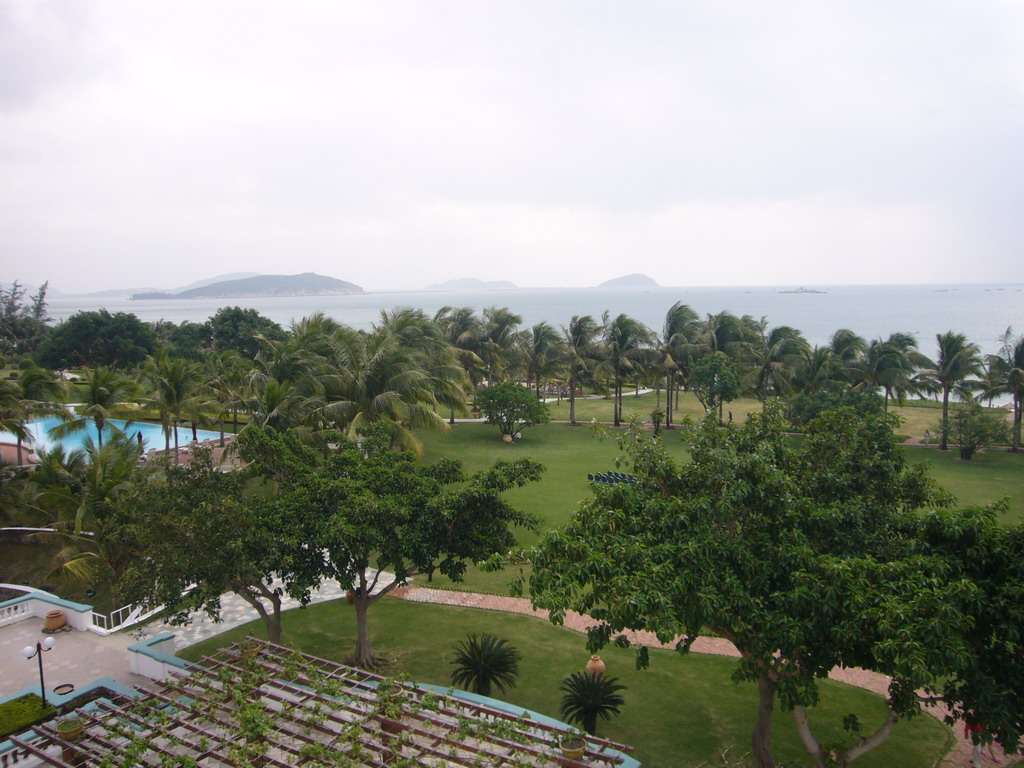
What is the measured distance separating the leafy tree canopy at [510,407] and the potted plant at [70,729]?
22577 millimetres

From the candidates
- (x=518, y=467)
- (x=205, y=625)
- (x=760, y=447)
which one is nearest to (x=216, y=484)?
(x=205, y=625)

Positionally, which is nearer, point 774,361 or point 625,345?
point 774,361

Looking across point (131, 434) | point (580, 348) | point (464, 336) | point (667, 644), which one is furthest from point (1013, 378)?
point (131, 434)

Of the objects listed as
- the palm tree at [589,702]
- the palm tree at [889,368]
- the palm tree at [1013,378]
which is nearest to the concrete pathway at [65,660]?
the palm tree at [589,702]

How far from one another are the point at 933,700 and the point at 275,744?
768 centimetres

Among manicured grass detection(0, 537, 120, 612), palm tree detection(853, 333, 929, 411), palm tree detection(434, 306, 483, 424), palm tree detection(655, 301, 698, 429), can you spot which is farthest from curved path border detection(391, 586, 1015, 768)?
palm tree detection(853, 333, 929, 411)

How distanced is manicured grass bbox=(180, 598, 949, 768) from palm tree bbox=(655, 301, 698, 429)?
71.2 ft

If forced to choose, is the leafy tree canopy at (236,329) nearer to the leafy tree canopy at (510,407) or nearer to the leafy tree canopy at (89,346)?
the leafy tree canopy at (89,346)

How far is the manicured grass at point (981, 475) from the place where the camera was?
2259 centimetres

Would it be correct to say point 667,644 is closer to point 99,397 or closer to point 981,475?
point 981,475

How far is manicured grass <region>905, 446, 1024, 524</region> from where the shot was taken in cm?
2259

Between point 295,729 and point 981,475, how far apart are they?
26982 millimetres

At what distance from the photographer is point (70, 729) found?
29.9ft

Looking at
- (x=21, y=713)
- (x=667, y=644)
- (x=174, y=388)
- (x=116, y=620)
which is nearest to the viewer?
(x=21, y=713)
